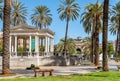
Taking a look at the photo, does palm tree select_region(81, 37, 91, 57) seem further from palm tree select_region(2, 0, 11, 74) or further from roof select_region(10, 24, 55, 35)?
palm tree select_region(2, 0, 11, 74)

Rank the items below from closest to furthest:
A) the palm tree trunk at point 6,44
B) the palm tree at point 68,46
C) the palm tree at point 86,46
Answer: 1. the palm tree trunk at point 6,44
2. the palm tree at point 68,46
3. the palm tree at point 86,46

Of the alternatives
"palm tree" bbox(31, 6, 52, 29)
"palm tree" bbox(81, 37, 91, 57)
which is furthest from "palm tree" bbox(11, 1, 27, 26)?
"palm tree" bbox(81, 37, 91, 57)

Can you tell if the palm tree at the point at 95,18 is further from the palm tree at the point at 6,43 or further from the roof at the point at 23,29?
the palm tree at the point at 6,43

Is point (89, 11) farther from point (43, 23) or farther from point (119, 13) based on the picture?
point (43, 23)

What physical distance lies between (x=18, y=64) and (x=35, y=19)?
27119mm

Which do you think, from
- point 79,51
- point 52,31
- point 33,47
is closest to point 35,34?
point 33,47

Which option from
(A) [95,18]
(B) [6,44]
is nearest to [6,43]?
(B) [6,44]

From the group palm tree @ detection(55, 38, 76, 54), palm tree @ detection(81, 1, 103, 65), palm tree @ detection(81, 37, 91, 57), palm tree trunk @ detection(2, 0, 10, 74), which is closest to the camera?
palm tree trunk @ detection(2, 0, 10, 74)

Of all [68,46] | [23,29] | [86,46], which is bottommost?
[68,46]

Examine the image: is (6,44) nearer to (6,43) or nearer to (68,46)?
(6,43)

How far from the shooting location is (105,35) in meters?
31.9

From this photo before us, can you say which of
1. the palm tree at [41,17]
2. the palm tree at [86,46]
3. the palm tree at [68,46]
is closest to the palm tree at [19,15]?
the palm tree at [41,17]

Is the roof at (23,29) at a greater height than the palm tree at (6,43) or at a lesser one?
A: greater

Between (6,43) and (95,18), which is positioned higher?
(95,18)
